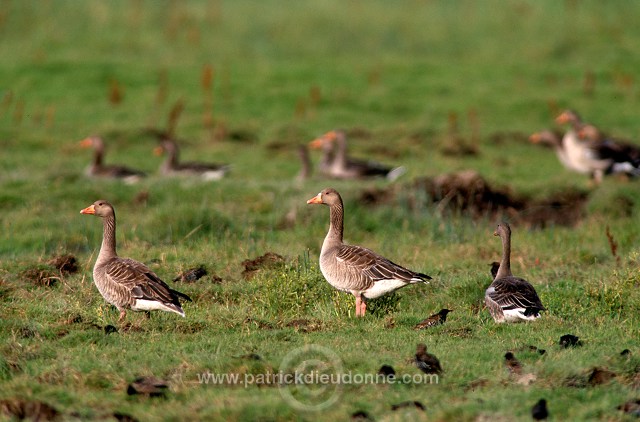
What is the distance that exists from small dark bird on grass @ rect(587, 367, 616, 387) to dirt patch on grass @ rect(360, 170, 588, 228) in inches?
318

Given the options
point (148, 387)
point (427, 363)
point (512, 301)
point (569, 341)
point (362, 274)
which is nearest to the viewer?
point (148, 387)

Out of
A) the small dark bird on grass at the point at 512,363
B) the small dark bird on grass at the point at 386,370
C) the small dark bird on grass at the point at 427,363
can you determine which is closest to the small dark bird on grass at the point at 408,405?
the small dark bird on grass at the point at 386,370

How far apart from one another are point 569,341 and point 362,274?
93.0 inches

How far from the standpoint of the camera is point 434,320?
33.3 feet

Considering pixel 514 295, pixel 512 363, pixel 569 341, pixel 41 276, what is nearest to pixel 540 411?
pixel 512 363

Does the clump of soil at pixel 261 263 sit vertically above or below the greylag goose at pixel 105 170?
above

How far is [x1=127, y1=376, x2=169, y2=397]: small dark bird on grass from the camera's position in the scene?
7844mm

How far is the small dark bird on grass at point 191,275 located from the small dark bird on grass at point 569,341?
15.0 feet

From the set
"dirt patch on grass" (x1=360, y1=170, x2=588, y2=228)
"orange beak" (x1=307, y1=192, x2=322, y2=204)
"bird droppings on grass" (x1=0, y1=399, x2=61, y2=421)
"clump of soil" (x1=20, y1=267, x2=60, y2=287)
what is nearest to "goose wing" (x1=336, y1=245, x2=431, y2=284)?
"orange beak" (x1=307, y1=192, x2=322, y2=204)

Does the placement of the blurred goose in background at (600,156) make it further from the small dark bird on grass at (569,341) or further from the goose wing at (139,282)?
the goose wing at (139,282)

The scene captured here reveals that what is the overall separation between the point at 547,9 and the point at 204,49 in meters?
12.8

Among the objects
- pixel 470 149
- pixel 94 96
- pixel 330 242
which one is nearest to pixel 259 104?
pixel 94 96

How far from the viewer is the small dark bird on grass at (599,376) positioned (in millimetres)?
8172

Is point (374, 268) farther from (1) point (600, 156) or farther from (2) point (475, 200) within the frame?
(1) point (600, 156)
